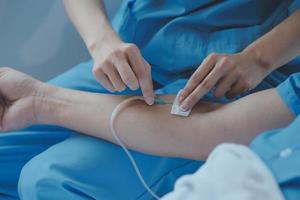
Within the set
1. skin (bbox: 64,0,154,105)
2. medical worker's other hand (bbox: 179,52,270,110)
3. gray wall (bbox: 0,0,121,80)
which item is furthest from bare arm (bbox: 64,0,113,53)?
gray wall (bbox: 0,0,121,80)

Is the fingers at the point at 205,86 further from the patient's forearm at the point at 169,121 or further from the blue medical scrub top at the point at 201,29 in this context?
the blue medical scrub top at the point at 201,29

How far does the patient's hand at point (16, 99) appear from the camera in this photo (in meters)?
1.01

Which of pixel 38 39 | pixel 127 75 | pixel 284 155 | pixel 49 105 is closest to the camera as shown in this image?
pixel 284 155

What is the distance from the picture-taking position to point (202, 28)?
105 centimetres

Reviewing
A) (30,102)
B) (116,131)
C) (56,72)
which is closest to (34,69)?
(56,72)

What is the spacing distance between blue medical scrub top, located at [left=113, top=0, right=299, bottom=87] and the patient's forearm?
0.12m

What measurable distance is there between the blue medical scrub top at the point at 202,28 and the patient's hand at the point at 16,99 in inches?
10.5

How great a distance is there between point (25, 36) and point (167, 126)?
0.76 m

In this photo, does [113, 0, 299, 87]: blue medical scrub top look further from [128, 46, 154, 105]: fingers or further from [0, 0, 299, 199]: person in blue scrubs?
[128, 46, 154, 105]: fingers

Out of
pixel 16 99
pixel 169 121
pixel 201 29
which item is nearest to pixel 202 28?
pixel 201 29

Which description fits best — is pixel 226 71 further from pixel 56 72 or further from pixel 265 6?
pixel 56 72

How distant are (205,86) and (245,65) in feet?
0.33

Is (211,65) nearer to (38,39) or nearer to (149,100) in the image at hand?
(149,100)

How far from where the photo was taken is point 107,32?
1.03 meters
